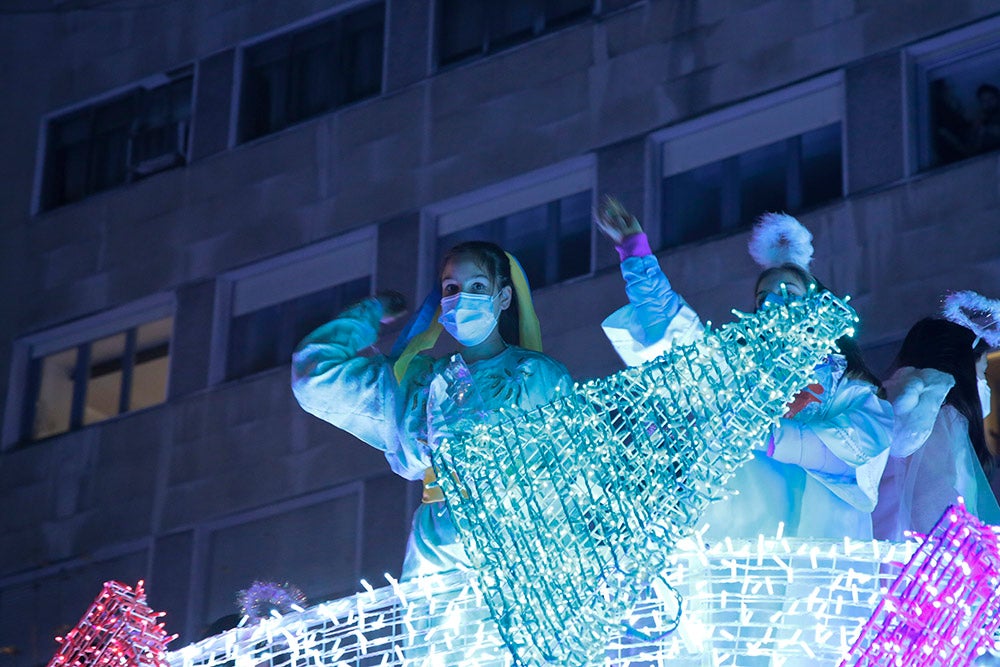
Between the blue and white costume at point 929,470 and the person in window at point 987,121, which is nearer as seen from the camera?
the blue and white costume at point 929,470

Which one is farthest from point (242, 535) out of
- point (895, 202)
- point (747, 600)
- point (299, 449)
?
point (747, 600)

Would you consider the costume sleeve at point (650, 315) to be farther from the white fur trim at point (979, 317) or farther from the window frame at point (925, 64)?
the window frame at point (925, 64)

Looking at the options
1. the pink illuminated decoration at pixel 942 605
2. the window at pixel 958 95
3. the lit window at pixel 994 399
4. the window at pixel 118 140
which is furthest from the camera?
the window at pixel 118 140

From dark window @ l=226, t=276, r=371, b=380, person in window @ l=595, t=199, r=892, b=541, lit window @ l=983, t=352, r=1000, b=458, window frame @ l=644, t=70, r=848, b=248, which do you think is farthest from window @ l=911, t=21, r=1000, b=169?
person in window @ l=595, t=199, r=892, b=541

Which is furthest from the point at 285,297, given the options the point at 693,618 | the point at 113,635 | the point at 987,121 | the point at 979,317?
the point at 693,618

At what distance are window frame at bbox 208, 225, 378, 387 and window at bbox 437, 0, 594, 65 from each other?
132cm

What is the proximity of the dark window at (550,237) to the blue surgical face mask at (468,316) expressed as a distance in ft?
21.6

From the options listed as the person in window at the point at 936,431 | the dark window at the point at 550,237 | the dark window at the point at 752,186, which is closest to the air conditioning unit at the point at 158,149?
the dark window at the point at 550,237

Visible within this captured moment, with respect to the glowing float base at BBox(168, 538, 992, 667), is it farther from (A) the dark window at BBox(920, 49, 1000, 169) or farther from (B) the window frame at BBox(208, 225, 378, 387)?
(B) the window frame at BBox(208, 225, 378, 387)

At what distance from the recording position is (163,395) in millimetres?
15273

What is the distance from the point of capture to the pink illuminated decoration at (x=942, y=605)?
16.0 feet

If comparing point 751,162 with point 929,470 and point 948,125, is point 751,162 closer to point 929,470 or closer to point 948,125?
point 948,125

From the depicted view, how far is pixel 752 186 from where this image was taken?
41.5ft

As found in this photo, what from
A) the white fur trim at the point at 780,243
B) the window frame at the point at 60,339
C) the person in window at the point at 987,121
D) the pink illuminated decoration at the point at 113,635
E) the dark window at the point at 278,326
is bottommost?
the pink illuminated decoration at the point at 113,635
